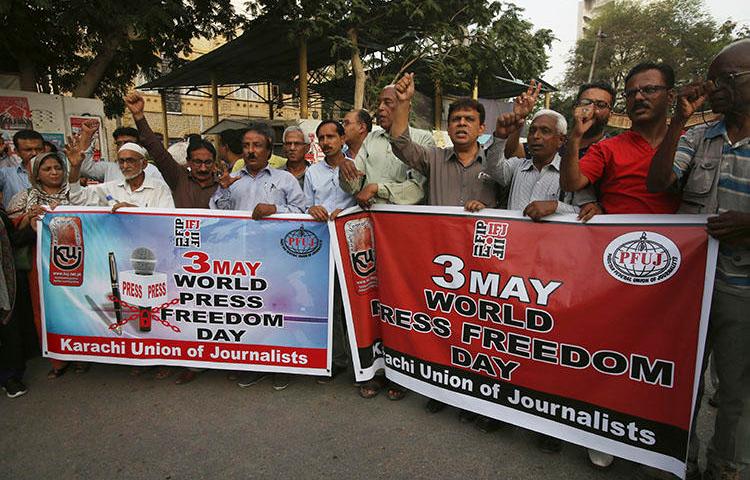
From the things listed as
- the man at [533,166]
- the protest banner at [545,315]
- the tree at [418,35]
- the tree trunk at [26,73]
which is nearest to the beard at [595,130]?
the man at [533,166]

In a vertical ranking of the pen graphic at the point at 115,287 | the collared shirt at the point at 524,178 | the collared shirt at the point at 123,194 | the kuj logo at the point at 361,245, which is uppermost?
the collared shirt at the point at 524,178

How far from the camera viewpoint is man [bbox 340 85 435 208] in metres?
3.03

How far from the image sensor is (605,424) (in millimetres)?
2324

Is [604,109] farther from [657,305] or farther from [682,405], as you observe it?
[682,405]

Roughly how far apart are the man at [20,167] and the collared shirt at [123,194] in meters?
1.24

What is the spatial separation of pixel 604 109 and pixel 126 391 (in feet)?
12.7

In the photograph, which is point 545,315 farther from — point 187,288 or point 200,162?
point 200,162

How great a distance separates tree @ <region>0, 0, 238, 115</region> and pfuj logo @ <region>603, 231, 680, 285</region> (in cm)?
714

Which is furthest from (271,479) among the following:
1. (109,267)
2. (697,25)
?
(697,25)

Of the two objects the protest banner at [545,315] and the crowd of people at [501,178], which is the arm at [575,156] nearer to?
the crowd of people at [501,178]

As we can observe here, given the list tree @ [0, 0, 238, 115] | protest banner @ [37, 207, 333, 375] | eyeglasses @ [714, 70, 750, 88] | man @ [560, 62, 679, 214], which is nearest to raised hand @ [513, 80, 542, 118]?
man @ [560, 62, 679, 214]

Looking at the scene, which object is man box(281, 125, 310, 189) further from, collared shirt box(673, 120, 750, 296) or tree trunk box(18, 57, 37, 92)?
tree trunk box(18, 57, 37, 92)

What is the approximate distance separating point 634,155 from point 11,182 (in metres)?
5.43

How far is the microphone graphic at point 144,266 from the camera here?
10.7 ft
